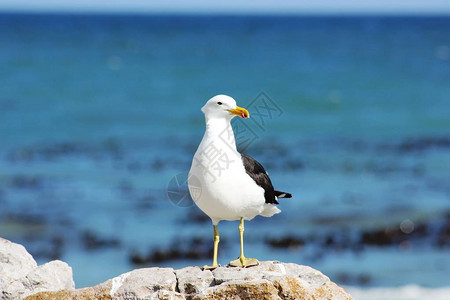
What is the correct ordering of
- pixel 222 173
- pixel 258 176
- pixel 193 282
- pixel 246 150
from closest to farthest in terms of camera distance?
1. pixel 193 282
2. pixel 222 173
3. pixel 258 176
4. pixel 246 150

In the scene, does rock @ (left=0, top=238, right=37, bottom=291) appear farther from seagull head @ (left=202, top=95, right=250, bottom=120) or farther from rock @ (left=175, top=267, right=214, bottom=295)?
seagull head @ (left=202, top=95, right=250, bottom=120)

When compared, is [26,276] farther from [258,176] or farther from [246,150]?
[246,150]

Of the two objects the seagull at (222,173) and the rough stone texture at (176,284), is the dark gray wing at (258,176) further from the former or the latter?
the rough stone texture at (176,284)

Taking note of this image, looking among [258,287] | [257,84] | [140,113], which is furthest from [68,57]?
[258,287]

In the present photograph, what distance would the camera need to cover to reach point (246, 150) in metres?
21.4

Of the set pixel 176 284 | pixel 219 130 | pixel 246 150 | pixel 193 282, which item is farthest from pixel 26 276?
pixel 246 150

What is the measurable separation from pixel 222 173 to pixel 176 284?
0.87 meters

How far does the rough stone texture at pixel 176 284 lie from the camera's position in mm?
5336

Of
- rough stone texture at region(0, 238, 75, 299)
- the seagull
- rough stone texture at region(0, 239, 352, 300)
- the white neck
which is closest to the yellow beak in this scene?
the seagull

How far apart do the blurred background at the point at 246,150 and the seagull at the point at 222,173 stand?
717 mm

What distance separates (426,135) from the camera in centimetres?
2888

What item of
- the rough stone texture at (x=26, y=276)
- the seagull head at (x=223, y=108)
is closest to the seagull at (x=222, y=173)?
the seagull head at (x=223, y=108)

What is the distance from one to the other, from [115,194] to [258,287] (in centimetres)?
1335

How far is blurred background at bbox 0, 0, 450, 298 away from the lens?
14.5 meters
